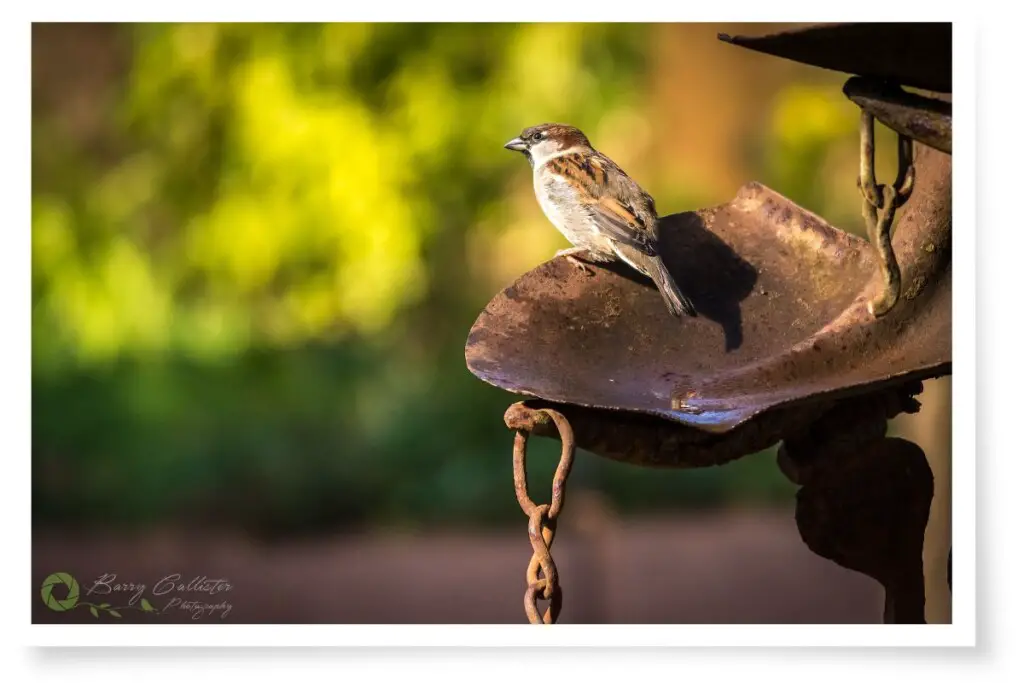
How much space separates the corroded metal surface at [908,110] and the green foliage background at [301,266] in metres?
2.96

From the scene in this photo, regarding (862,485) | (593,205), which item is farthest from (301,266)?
(862,485)

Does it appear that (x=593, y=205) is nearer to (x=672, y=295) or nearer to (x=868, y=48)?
(x=672, y=295)

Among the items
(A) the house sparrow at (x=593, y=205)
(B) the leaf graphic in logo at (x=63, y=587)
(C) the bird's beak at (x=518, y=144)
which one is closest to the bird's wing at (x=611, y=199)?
(A) the house sparrow at (x=593, y=205)

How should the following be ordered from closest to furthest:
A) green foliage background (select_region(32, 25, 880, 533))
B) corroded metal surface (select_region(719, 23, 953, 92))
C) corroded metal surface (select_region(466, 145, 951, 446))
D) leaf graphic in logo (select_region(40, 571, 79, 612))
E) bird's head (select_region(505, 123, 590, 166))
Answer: corroded metal surface (select_region(719, 23, 953, 92))
corroded metal surface (select_region(466, 145, 951, 446))
bird's head (select_region(505, 123, 590, 166))
leaf graphic in logo (select_region(40, 571, 79, 612))
green foliage background (select_region(32, 25, 880, 533))

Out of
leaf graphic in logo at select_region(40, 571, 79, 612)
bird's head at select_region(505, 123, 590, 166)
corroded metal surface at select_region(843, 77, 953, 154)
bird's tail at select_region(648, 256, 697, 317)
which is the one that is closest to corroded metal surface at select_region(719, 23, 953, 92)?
corroded metal surface at select_region(843, 77, 953, 154)

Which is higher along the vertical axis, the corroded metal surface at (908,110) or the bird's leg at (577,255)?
the corroded metal surface at (908,110)

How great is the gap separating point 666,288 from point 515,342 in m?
0.35

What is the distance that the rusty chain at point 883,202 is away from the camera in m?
2.07

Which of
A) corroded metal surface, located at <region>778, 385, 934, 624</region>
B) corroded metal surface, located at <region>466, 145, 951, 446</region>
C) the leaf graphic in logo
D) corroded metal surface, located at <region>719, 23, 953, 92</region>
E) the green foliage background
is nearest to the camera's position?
corroded metal surface, located at <region>719, 23, 953, 92</region>

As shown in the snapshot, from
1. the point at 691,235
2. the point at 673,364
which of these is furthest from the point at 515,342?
the point at 691,235

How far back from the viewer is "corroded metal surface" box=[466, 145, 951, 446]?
6.66 ft

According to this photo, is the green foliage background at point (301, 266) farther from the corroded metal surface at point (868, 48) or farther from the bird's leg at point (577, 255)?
the corroded metal surface at point (868, 48)

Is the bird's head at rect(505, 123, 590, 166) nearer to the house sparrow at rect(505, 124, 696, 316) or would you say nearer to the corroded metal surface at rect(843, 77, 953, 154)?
the house sparrow at rect(505, 124, 696, 316)

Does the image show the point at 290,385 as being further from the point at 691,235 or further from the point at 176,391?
the point at 691,235
